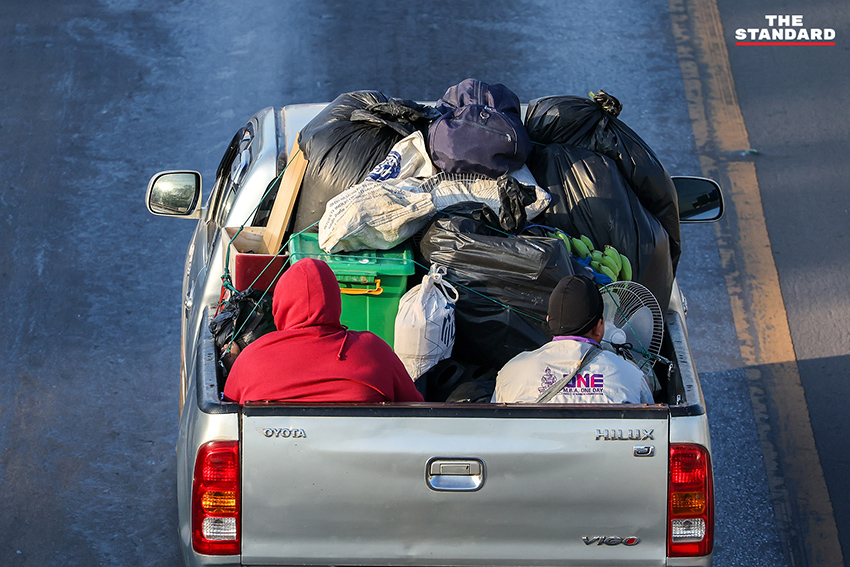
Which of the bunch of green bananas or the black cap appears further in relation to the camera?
the bunch of green bananas

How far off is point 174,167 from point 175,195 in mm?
3165

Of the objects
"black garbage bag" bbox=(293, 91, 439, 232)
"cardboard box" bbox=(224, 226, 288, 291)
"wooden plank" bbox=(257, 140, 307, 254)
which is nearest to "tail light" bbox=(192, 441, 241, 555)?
"cardboard box" bbox=(224, 226, 288, 291)

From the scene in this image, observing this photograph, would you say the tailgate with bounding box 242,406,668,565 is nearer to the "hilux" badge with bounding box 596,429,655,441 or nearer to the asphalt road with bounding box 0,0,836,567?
the "hilux" badge with bounding box 596,429,655,441

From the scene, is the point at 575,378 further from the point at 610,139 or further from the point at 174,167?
the point at 174,167

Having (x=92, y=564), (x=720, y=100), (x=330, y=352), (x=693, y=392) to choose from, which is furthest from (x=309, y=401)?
(x=720, y=100)

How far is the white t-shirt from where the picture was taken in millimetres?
3566

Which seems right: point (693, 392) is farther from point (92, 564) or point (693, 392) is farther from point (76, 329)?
point (76, 329)

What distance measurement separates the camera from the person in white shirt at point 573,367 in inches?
141

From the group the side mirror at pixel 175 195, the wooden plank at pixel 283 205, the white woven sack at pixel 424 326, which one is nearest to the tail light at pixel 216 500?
the white woven sack at pixel 424 326

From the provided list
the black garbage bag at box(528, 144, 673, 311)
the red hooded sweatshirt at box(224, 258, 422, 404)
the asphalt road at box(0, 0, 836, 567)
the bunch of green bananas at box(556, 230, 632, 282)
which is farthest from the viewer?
the asphalt road at box(0, 0, 836, 567)

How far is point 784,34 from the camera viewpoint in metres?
10.2

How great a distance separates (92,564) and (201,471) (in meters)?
2.37

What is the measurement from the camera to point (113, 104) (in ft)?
30.3

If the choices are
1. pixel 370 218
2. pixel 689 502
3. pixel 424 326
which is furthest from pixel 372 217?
pixel 689 502
